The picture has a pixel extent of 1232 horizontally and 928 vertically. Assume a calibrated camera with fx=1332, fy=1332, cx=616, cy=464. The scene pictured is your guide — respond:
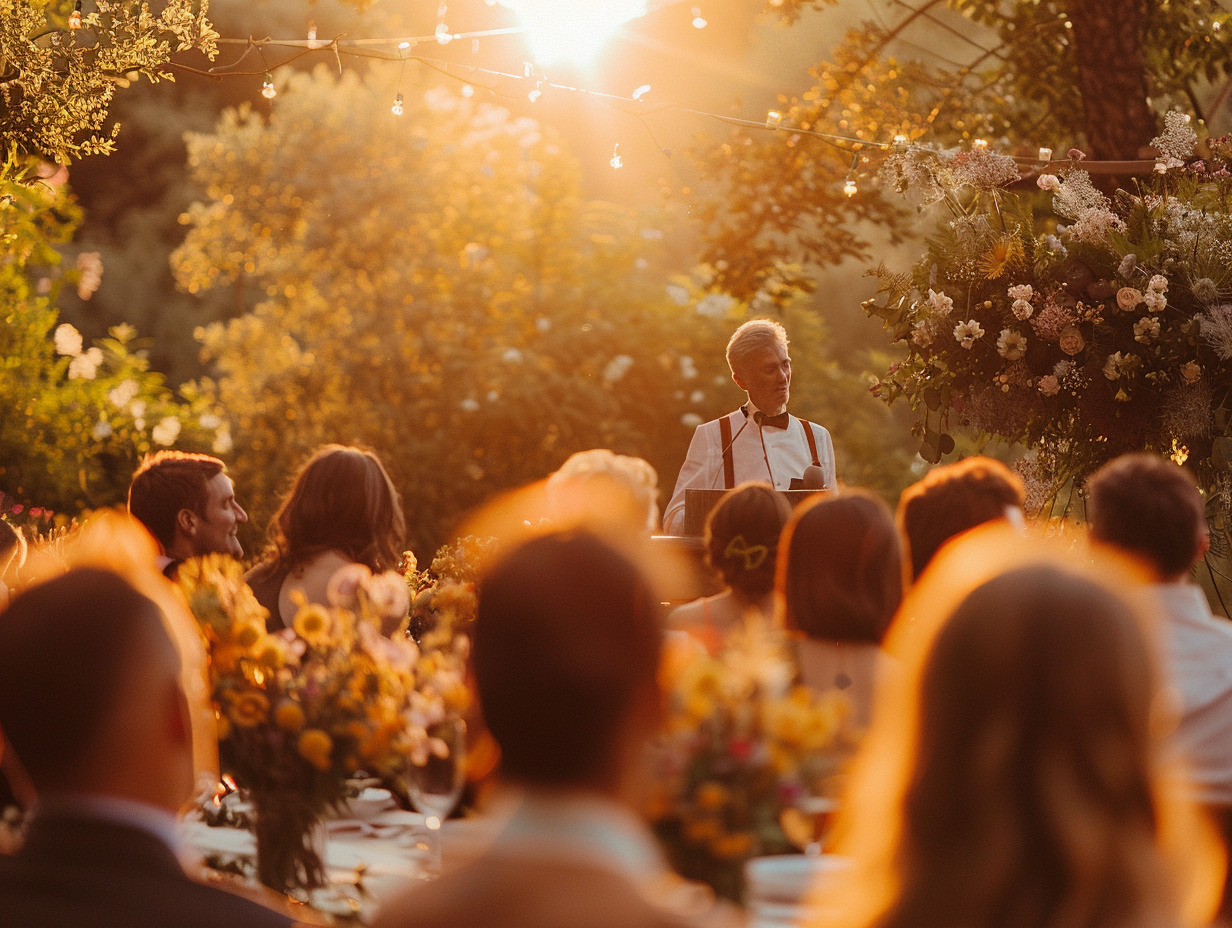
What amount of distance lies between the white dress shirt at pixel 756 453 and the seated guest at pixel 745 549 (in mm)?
2028

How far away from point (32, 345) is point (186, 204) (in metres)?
9.72

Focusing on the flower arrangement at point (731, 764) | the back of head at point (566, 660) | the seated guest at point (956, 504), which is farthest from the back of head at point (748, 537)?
the back of head at point (566, 660)

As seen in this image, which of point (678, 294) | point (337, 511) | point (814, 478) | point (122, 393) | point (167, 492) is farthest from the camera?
point (678, 294)

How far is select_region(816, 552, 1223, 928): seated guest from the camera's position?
47.4 inches

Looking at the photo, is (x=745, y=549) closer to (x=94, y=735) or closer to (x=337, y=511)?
(x=337, y=511)

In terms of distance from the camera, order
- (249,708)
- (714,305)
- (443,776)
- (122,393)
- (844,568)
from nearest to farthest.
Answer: (443,776) → (249,708) → (844,568) → (122,393) → (714,305)

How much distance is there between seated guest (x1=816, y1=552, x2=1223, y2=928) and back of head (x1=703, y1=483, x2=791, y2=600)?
7.03 feet

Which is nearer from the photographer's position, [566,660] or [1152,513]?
[566,660]

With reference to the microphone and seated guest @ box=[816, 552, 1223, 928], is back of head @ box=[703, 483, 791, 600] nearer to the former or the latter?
the microphone

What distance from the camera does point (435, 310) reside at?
17.0 m

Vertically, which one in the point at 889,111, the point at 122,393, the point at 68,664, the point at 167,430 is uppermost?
the point at 889,111

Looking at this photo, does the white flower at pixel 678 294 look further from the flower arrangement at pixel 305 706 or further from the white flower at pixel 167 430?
the flower arrangement at pixel 305 706

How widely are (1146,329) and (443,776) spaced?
3.45 m

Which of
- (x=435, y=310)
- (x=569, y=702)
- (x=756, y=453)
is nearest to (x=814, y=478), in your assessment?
(x=756, y=453)
